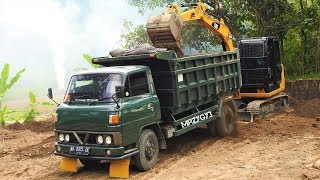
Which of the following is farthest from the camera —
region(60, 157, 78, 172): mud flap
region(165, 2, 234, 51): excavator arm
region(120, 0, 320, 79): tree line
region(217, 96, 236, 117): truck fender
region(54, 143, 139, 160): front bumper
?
region(120, 0, 320, 79): tree line

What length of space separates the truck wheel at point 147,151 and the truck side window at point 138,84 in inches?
32.0

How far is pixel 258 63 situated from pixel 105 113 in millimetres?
7951

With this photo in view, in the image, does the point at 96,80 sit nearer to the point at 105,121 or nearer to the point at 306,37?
the point at 105,121

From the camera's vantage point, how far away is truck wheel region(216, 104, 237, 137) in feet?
37.7

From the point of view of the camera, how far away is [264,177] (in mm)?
7582

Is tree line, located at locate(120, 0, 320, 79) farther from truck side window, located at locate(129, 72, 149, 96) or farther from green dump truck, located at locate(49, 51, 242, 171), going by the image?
truck side window, located at locate(129, 72, 149, 96)

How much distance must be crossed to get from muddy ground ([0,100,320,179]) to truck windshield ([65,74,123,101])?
1.61 metres

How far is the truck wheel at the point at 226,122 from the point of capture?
11.5m

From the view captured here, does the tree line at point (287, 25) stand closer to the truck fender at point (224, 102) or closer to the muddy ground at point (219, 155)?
the muddy ground at point (219, 155)

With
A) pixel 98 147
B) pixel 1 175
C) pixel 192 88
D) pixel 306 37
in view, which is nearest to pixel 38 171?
pixel 1 175

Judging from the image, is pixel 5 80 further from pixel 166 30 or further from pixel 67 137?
pixel 67 137

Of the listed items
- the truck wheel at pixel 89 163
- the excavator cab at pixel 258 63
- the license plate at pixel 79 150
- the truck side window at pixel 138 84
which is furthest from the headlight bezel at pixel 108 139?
the excavator cab at pixel 258 63

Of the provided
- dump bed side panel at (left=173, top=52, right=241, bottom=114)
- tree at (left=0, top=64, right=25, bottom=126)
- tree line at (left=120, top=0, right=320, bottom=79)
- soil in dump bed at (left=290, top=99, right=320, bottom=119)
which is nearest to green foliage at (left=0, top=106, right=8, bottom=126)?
tree at (left=0, top=64, right=25, bottom=126)

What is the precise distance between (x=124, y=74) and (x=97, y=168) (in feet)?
7.28
